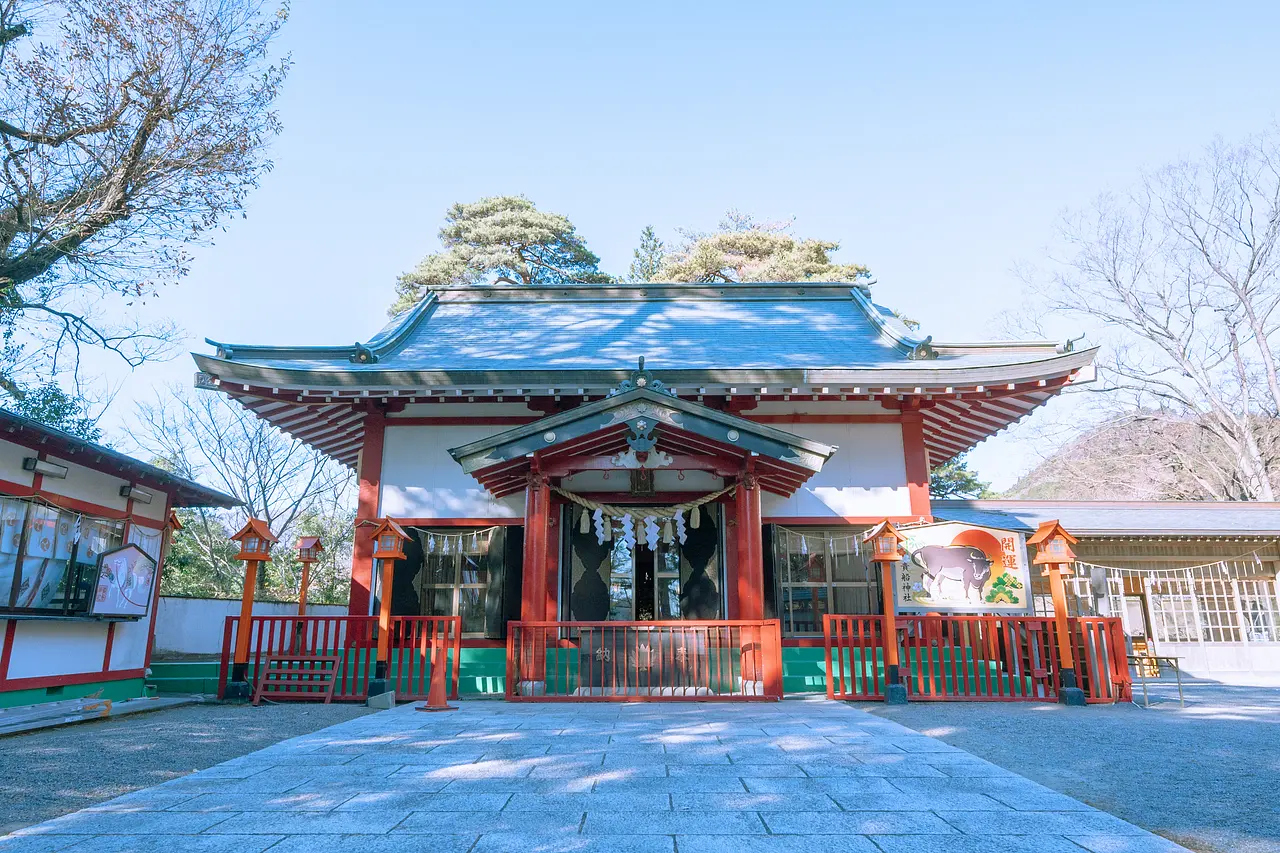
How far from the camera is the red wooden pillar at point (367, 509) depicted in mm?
10320

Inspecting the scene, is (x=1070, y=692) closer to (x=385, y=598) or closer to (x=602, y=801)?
(x=602, y=801)

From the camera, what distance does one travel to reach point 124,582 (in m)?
9.32

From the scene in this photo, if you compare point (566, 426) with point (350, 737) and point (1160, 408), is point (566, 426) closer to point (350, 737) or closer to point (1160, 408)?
point (350, 737)

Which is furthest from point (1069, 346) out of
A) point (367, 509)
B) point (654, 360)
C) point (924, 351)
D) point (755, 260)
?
point (755, 260)

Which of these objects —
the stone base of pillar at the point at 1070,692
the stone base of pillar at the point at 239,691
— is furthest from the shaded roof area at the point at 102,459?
the stone base of pillar at the point at 1070,692

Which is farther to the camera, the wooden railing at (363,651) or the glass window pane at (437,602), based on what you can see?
the glass window pane at (437,602)

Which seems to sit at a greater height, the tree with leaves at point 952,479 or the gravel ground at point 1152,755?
the tree with leaves at point 952,479

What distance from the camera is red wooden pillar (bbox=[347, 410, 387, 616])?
10.3 metres

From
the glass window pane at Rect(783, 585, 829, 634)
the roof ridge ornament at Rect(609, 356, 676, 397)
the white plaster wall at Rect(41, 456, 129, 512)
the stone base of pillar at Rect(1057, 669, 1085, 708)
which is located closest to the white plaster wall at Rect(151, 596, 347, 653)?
the white plaster wall at Rect(41, 456, 129, 512)

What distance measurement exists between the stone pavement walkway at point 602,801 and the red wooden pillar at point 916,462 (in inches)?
195

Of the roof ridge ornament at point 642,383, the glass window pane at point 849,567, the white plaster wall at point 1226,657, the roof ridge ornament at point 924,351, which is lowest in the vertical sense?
the white plaster wall at point 1226,657

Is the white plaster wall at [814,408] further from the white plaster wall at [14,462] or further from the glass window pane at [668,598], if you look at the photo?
the white plaster wall at [14,462]

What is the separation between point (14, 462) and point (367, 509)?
402cm

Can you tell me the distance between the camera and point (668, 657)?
30.3 ft
